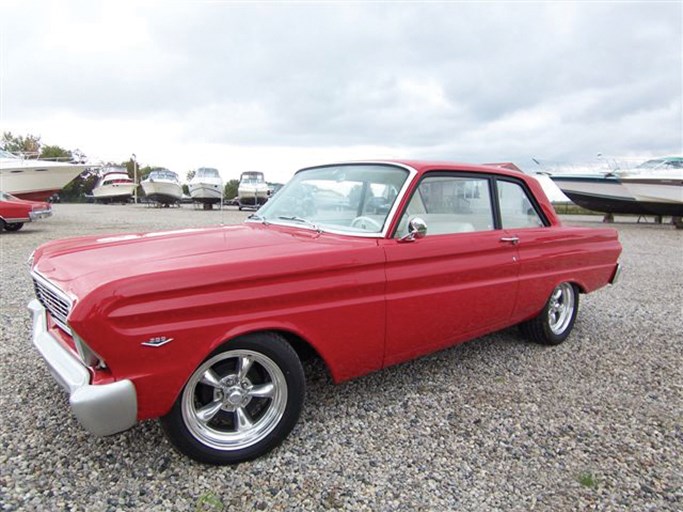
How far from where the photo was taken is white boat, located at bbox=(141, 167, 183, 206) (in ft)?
93.4

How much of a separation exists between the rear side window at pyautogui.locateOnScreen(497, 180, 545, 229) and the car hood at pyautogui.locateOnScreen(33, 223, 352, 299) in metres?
1.67

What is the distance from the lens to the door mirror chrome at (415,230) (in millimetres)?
2777

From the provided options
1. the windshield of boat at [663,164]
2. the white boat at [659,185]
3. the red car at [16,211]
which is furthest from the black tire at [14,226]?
the windshield of boat at [663,164]

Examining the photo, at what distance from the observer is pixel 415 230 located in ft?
9.11

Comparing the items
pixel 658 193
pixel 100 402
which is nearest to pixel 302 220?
pixel 100 402

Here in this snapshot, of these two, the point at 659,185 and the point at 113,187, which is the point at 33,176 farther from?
the point at 659,185

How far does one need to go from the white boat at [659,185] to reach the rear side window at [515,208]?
17.7 metres

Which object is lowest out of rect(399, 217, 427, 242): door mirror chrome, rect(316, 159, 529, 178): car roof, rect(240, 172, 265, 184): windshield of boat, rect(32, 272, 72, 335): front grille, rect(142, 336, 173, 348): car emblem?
→ rect(142, 336, 173, 348): car emblem

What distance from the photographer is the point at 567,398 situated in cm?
312

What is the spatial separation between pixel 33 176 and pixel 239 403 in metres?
17.6

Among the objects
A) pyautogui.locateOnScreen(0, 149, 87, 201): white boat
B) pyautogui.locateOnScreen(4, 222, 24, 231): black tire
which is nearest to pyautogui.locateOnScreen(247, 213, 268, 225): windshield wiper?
pyautogui.locateOnScreen(4, 222, 24, 231): black tire

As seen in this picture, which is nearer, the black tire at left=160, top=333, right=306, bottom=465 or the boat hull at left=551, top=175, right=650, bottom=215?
the black tire at left=160, top=333, right=306, bottom=465

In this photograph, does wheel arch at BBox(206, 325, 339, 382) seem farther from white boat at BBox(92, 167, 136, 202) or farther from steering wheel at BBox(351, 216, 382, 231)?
white boat at BBox(92, 167, 136, 202)

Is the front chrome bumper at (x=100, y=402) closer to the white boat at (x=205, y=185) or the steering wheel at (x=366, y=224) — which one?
the steering wheel at (x=366, y=224)
